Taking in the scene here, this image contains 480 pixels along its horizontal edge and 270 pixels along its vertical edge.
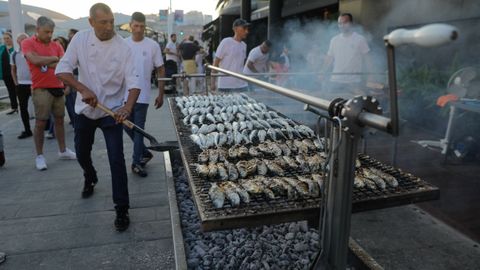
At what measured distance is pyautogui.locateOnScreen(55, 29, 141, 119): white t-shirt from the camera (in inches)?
139

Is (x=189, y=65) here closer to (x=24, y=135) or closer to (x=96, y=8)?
(x=24, y=135)

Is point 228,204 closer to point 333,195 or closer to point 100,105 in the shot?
point 333,195

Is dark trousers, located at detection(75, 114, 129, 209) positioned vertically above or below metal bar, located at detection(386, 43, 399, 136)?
below

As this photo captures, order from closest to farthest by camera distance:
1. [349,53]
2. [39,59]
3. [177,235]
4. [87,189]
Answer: [177,235]
[87,189]
[39,59]
[349,53]

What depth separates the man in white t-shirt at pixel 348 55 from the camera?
651 cm

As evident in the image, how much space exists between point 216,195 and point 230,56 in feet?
15.4

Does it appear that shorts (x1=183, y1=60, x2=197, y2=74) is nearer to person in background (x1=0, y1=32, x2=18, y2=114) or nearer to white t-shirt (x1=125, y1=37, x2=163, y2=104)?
person in background (x1=0, y1=32, x2=18, y2=114)

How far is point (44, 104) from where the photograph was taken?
546 centimetres

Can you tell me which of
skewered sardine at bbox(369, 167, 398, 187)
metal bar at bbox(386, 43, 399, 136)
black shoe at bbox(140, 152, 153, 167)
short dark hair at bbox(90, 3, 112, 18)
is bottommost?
black shoe at bbox(140, 152, 153, 167)

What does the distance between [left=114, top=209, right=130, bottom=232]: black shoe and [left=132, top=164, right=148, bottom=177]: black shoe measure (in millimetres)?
1424

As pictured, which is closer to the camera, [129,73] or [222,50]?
[129,73]

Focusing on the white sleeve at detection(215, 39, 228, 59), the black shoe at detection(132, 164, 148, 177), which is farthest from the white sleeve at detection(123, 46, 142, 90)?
the white sleeve at detection(215, 39, 228, 59)

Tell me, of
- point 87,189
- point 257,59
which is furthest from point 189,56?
point 87,189

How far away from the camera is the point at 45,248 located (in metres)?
3.33
